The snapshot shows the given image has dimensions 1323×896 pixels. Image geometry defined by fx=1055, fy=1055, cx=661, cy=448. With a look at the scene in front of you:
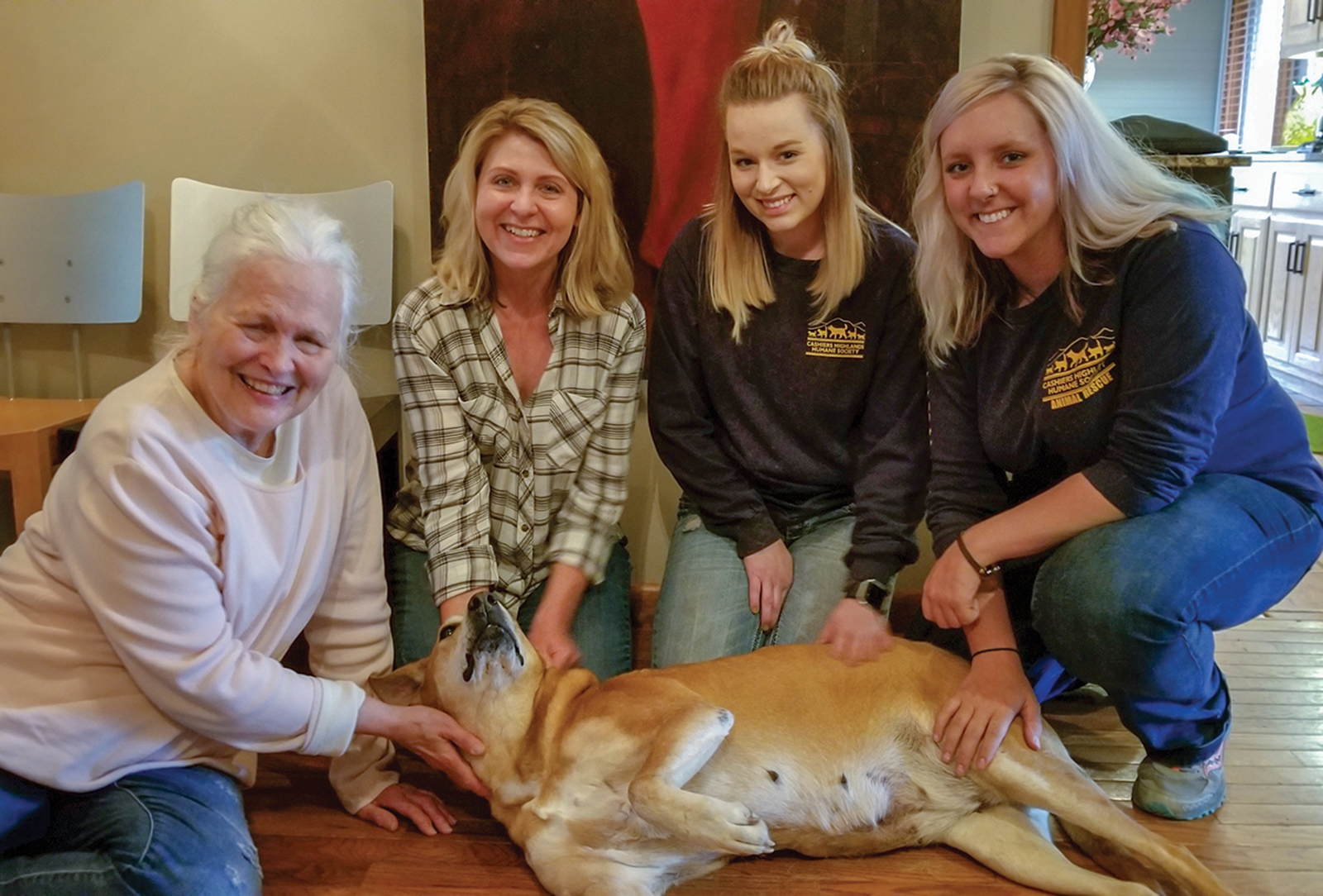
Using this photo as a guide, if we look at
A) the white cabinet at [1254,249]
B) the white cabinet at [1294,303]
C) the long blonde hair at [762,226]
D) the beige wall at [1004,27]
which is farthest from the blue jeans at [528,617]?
the white cabinet at [1254,249]

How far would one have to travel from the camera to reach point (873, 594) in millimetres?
2057

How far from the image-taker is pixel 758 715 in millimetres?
1789

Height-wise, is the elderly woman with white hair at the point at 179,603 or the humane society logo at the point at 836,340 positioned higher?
the humane society logo at the point at 836,340

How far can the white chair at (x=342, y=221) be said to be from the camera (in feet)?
8.81

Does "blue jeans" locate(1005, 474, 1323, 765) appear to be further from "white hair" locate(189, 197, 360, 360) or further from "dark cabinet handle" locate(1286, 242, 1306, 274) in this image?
"dark cabinet handle" locate(1286, 242, 1306, 274)

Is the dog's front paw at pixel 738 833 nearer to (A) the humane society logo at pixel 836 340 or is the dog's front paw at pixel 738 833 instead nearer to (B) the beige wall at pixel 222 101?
(A) the humane society logo at pixel 836 340

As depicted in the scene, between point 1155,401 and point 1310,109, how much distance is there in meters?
6.74

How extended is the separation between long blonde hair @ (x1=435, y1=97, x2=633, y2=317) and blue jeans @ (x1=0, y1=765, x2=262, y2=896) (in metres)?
1.06

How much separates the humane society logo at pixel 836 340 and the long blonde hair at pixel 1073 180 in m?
0.25

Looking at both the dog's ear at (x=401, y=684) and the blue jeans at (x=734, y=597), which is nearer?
the dog's ear at (x=401, y=684)

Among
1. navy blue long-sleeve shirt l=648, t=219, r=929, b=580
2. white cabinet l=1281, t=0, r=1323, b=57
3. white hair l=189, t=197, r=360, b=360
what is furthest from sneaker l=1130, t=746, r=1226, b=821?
white cabinet l=1281, t=0, r=1323, b=57

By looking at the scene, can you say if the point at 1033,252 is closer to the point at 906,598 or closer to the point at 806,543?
the point at 806,543

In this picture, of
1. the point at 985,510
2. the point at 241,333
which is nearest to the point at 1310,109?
the point at 985,510

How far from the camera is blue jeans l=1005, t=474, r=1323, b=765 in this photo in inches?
68.6
